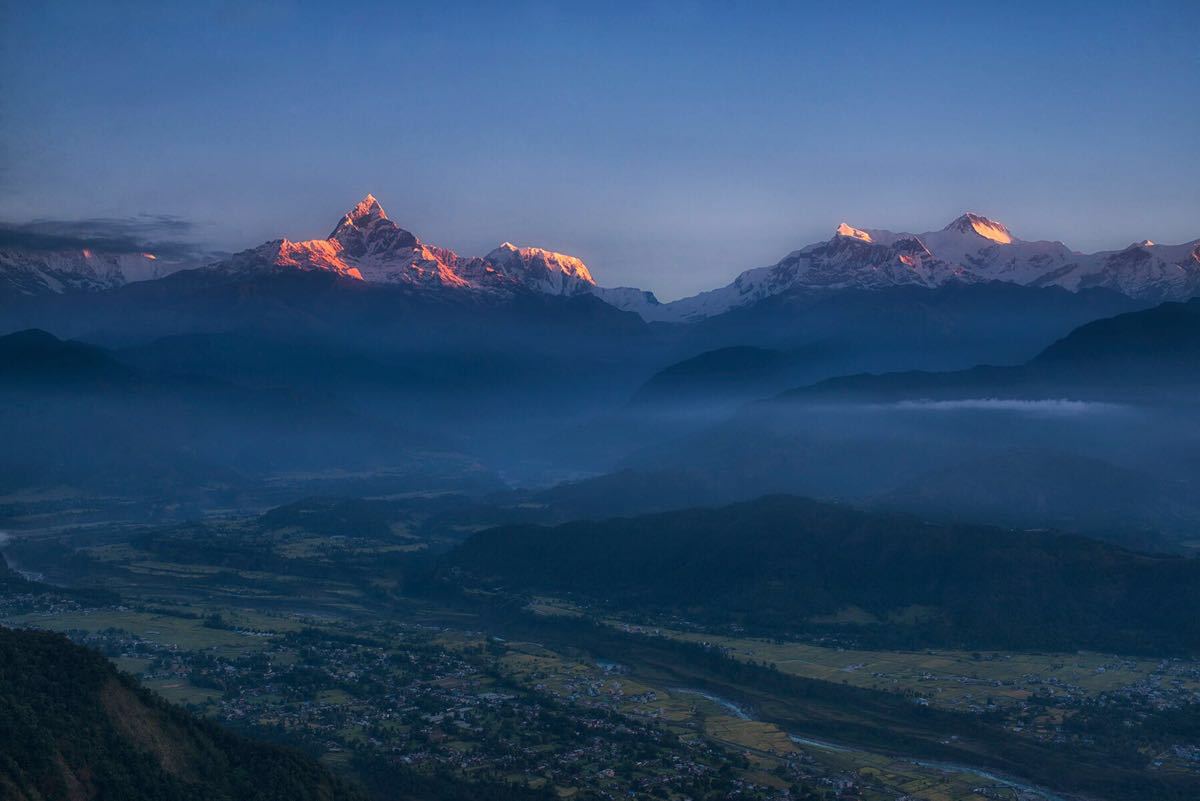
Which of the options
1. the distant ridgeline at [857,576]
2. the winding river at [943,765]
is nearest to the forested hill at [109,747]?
the winding river at [943,765]

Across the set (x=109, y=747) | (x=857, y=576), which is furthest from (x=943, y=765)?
(x=109, y=747)

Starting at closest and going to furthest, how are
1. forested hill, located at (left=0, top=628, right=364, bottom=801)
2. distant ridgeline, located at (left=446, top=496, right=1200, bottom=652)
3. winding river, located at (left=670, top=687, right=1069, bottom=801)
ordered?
forested hill, located at (left=0, top=628, right=364, bottom=801), winding river, located at (left=670, top=687, right=1069, bottom=801), distant ridgeline, located at (left=446, top=496, right=1200, bottom=652)

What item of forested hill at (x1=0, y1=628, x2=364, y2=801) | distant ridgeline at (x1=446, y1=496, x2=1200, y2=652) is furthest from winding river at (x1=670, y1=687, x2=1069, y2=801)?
forested hill at (x1=0, y1=628, x2=364, y2=801)

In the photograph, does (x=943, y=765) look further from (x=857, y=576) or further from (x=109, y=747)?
(x=109, y=747)

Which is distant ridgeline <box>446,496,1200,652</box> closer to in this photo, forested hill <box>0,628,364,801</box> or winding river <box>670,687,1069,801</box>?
winding river <box>670,687,1069,801</box>

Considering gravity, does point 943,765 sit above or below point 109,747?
below

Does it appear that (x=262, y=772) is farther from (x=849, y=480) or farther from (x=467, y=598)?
(x=849, y=480)

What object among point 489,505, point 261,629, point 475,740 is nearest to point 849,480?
point 489,505
